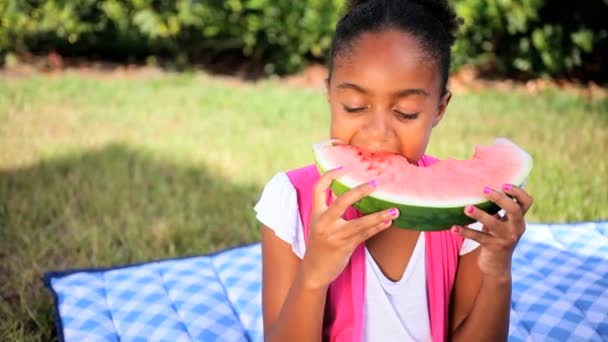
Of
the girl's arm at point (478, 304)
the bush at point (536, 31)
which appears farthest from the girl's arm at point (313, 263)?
the bush at point (536, 31)

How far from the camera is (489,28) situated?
6703 mm

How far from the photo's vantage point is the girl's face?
173cm

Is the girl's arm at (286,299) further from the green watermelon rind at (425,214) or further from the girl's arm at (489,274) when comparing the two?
the girl's arm at (489,274)

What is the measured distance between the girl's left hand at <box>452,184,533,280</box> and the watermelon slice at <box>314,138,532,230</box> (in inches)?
2.7

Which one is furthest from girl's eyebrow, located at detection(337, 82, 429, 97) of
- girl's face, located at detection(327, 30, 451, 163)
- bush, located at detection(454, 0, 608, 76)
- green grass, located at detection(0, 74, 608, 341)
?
bush, located at detection(454, 0, 608, 76)

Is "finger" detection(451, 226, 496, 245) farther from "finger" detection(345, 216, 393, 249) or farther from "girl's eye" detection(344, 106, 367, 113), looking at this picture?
"girl's eye" detection(344, 106, 367, 113)

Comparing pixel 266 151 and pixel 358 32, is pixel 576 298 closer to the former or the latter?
pixel 358 32

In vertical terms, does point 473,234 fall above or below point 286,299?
above

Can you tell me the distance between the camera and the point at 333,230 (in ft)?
4.99

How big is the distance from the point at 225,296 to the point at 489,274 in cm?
150

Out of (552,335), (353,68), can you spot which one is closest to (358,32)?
(353,68)

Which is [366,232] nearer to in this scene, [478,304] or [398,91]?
[398,91]

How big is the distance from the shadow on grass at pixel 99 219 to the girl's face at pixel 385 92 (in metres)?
1.68

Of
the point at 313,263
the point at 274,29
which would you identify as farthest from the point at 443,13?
→ the point at 274,29
